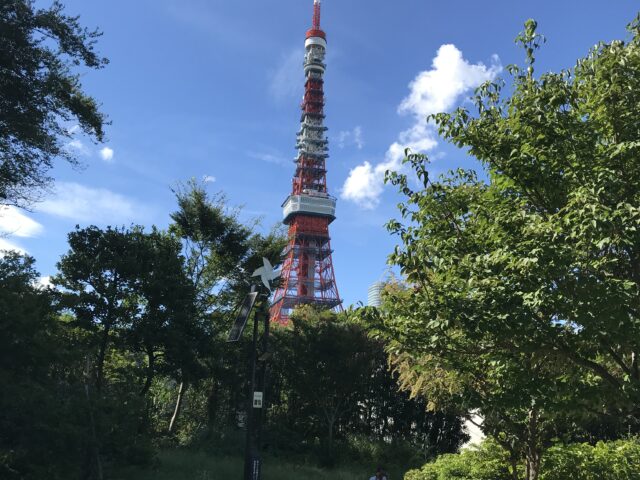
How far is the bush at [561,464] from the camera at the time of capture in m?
9.84

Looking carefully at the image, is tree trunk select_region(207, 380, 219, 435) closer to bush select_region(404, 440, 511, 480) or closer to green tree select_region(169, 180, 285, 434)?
green tree select_region(169, 180, 285, 434)

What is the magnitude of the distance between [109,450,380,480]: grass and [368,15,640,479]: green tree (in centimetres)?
1019

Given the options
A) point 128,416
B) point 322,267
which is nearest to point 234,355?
point 128,416

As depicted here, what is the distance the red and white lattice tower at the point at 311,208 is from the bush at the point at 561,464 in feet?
130

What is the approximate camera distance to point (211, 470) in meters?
15.2

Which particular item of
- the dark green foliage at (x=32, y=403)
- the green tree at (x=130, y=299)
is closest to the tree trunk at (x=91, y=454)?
the dark green foliage at (x=32, y=403)

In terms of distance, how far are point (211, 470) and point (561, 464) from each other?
32.6 feet

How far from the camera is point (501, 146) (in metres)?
6.36

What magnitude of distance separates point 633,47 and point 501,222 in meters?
2.74

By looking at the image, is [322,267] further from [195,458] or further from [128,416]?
[128,416]

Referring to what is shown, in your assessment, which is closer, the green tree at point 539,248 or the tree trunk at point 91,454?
the green tree at point 539,248

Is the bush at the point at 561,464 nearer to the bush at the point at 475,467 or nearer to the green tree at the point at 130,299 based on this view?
the bush at the point at 475,467

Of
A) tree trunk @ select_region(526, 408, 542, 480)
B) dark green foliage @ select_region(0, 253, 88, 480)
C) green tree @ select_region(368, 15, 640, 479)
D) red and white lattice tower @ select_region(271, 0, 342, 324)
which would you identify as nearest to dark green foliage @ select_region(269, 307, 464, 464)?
tree trunk @ select_region(526, 408, 542, 480)

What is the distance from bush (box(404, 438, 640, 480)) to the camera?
9836 mm
